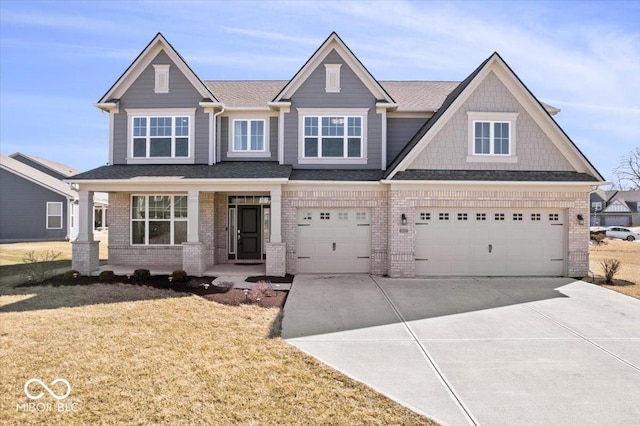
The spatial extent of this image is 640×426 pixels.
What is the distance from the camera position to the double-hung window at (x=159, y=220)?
52.3 ft

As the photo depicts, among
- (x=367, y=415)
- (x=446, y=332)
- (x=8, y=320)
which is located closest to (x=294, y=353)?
(x=367, y=415)

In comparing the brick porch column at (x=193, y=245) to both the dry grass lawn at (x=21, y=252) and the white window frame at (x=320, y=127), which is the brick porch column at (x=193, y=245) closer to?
the white window frame at (x=320, y=127)

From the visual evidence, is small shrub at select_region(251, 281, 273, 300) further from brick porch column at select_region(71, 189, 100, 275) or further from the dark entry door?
brick porch column at select_region(71, 189, 100, 275)

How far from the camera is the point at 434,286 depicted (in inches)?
482

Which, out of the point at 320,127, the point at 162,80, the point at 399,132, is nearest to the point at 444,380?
the point at 320,127

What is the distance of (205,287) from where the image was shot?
1163 centimetres

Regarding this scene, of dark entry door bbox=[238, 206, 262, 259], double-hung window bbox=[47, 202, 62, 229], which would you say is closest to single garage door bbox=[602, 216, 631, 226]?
dark entry door bbox=[238, 206, 262, 259]

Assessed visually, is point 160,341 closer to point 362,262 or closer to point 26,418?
point 26,418

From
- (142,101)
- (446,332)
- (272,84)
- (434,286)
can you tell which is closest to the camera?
(446,332)

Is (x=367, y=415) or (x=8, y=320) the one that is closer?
(x=367, y=415)

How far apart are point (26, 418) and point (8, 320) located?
468 cm

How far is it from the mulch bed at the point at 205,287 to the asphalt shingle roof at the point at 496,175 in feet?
20.7

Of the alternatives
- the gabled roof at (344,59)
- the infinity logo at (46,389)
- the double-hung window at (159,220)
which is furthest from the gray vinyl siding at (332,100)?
the infinity logo at (46,389)

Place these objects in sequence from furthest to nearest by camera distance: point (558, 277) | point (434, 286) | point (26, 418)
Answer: point (558, 277)
point (434, 286)
point (26, 418)
